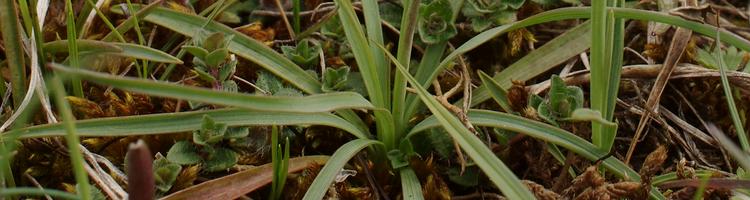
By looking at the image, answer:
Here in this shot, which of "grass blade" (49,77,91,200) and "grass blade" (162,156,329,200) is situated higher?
"grass blade" (49,77,91,200)

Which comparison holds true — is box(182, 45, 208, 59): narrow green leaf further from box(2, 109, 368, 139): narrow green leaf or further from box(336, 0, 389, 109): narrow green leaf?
box(336, 0, 389, 109): narrow green leaf

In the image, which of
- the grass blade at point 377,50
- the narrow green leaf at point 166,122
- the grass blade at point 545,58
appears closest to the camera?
the narrow green leaf at point 166,122

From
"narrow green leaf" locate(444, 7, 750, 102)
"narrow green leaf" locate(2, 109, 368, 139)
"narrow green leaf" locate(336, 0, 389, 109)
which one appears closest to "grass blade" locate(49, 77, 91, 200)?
"narrow green leaf" locate(2, 109, 368, 139)

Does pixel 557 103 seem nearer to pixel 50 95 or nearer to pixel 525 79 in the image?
pixel 525 79

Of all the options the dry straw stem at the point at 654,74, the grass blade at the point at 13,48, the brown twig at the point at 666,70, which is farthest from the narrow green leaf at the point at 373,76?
the grass blade at the point at 13,48

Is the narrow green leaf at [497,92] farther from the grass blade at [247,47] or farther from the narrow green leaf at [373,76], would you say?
the grass blade at [247,47]
